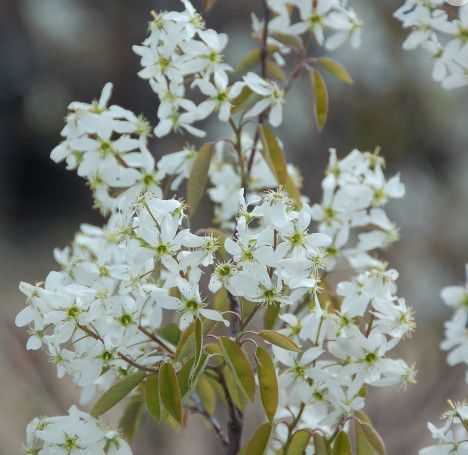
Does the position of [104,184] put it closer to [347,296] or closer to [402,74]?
[347,296]

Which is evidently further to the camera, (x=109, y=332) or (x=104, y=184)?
(x=104, y=184)

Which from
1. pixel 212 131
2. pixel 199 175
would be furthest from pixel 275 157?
pixel 212 131

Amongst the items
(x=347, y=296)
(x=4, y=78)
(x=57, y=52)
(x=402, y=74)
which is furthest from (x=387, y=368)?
(x=4, y=78)

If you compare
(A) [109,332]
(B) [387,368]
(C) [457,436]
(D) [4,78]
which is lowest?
(C) [457,436]

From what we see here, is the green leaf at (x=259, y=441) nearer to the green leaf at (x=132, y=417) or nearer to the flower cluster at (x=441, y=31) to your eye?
the green leaf at (x=132, y=417)

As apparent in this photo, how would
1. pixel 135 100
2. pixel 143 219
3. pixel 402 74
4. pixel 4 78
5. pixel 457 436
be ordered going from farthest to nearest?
1. pixel 4 78
2. pixel 135 100
3. pixel 402 74
4. pixel 457 436
5. pixel 143 219

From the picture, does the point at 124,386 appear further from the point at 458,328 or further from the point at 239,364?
the point at 458,328

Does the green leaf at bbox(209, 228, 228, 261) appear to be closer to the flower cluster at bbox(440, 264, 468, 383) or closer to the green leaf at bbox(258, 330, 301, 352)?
the green leaf at bbox(258, 330, 301, 352)
